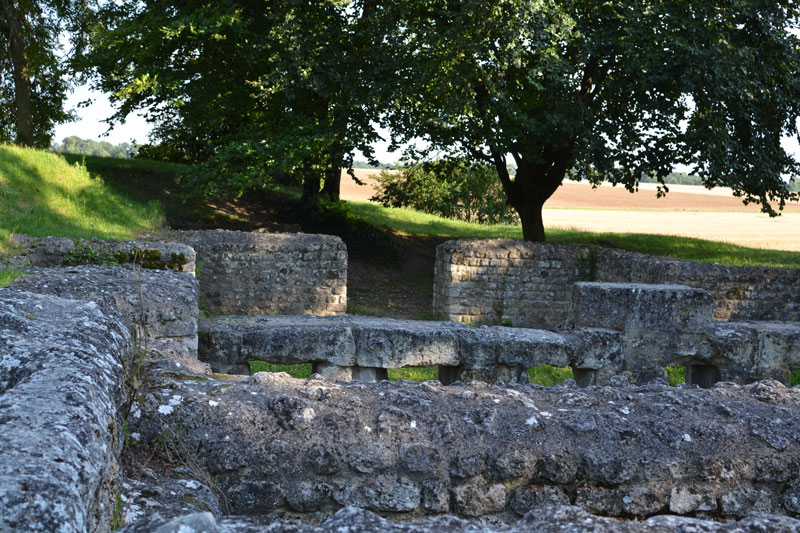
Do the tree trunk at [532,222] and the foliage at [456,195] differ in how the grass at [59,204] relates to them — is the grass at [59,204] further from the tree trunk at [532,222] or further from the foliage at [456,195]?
the foliage at [456,195]

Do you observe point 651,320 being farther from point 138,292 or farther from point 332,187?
point 332,187

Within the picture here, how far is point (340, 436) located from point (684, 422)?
6.10 ft

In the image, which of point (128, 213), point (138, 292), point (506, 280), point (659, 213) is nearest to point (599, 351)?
point (138, 292)

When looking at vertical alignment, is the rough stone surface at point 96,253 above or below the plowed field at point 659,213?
below

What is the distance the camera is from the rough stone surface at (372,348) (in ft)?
22.9

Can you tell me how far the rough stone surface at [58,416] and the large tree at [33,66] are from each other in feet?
49.2

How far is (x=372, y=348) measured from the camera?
23.2 ft

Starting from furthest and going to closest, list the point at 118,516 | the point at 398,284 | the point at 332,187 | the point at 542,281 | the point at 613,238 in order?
the point at 332,187
the point at 613,238
the point at 398,284
the point at 542,281
the point at 118,516

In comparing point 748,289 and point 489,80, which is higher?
A: point 489,80

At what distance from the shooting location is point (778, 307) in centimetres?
1177

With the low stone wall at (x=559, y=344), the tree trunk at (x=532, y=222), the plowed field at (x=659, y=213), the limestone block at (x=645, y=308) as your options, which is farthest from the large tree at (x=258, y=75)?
the plowed field at (x=659, y=213)

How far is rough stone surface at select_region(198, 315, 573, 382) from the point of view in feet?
22.9

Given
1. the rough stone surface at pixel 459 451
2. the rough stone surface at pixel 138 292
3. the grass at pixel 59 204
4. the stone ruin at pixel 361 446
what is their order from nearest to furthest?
the stone ruin at pixel 361 446
the rough stone surface at pixel 459 451
the rough stone surface at pixel 138 292
the grass at pixel 59 204

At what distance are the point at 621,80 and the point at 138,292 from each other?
406 inches
